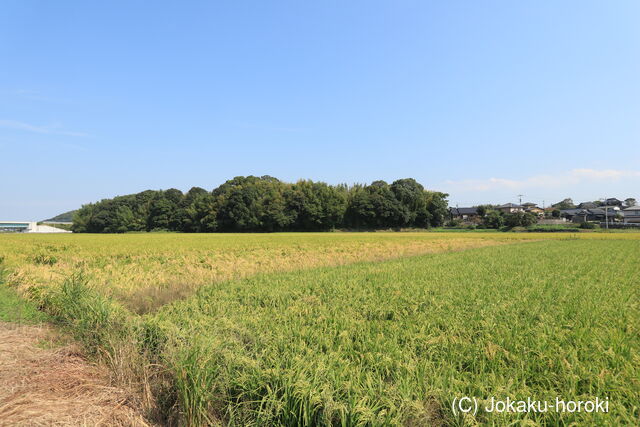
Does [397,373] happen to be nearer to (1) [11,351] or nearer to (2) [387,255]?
(1) [11,351]

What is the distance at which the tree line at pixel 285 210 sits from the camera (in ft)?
227

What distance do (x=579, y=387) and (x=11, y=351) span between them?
285 inches

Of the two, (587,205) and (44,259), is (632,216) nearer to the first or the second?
(587,205)

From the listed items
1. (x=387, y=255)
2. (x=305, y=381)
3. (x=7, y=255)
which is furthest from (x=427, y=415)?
(x=7, y=255)

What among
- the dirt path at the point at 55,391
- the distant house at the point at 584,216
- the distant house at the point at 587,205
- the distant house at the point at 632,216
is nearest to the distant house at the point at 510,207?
the distant house at the point at 584,216

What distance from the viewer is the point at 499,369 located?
10.3 ft

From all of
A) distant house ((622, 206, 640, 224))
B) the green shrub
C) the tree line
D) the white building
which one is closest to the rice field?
the green shrub

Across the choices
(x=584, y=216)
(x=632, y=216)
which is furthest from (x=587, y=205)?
(x=584, y=216)

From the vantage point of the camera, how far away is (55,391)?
3.83 m

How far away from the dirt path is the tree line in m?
63.0

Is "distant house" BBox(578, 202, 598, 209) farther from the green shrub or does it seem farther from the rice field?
the green shrub

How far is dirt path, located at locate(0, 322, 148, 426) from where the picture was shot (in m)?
3.25

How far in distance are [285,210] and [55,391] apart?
220ft

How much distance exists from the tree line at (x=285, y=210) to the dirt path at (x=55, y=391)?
6300 cm
